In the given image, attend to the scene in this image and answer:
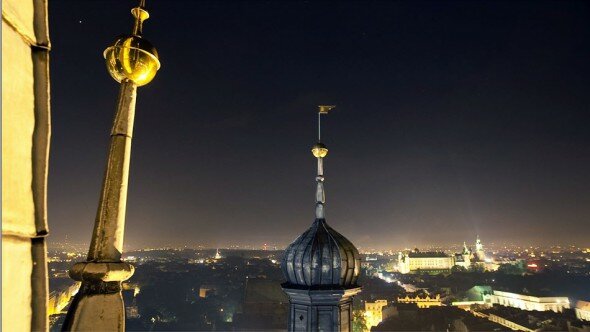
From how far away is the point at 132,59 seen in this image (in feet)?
A: 6.40

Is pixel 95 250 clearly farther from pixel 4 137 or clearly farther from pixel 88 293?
pixel 4 137

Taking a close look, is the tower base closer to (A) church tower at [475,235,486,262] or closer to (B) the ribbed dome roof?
(B) the ribbed dome roof

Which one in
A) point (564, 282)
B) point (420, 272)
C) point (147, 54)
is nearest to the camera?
point (147, 54)

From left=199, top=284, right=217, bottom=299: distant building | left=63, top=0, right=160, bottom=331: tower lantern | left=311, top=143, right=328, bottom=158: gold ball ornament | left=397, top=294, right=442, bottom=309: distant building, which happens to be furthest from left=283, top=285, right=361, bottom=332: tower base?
left=199, top=284, right=217, bottom=299: distant building

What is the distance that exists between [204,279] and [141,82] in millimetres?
135693

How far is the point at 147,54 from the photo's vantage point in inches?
78.0

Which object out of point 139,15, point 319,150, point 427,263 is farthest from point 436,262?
point 139,15

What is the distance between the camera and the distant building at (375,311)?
81.3m

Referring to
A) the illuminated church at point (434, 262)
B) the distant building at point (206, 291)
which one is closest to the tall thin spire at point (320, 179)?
the distant building at point (206, 291)

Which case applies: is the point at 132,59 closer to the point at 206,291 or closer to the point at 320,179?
the point at 320,179

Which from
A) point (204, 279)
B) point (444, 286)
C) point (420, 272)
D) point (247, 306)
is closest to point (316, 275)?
point (247, 306)

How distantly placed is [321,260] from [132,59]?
26.8 ft

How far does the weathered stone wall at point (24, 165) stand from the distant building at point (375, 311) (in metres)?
86.2

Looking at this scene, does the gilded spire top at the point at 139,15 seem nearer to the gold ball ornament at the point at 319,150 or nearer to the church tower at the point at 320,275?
the church tower at the point at 320,275
